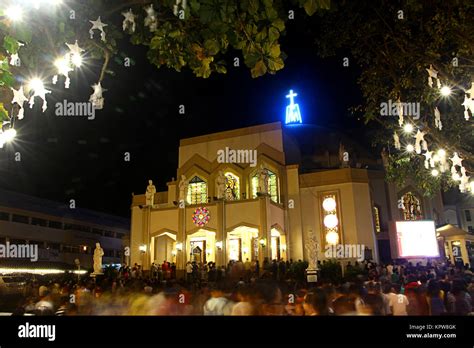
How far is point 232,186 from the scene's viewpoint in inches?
1080

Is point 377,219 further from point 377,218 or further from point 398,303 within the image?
point 398,303

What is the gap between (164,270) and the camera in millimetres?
22172

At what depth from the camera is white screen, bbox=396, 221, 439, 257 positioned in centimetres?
1659

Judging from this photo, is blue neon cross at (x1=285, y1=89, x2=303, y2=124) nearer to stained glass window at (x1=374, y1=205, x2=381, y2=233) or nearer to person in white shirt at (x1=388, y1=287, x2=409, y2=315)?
stained glass window at (x1=374, y1=205, x2=381, y2=233)

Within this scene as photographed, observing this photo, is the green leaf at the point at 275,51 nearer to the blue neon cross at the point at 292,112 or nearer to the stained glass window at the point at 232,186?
the stained glass window at the point at 232,186

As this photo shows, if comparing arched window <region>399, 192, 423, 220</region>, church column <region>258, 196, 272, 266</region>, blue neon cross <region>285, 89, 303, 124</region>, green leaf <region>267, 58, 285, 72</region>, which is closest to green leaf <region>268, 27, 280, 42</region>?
green leaf <region>267, 58, 285, 72</region>

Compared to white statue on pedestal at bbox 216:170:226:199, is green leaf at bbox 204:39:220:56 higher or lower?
lower

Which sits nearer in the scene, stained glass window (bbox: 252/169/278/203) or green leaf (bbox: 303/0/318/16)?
green leaf (bbox: 303/0/318/16)

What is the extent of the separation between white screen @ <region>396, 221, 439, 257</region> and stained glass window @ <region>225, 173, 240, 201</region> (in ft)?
40.0

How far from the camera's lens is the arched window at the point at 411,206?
27795 mm

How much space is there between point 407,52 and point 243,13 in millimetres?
6485

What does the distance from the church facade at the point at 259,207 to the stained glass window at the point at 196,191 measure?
74 mm
